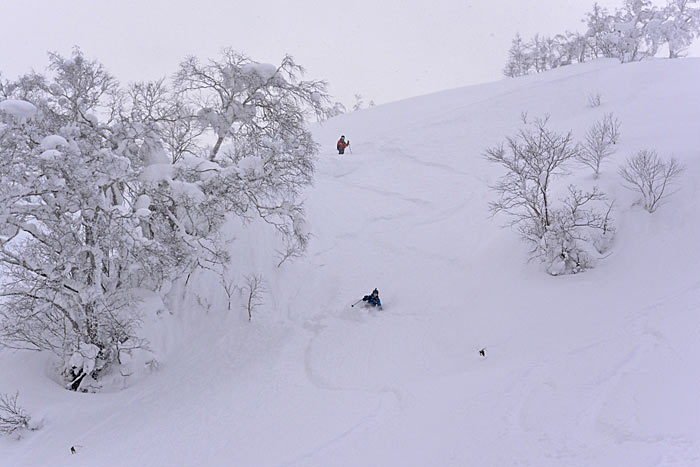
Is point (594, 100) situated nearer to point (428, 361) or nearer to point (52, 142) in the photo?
point (428, 361)

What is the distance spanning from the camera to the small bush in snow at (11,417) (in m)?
8.69

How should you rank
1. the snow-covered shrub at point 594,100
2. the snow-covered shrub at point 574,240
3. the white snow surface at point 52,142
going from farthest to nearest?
the snow-covered shrub at point 594,100 → the snow-covered shrub at point 574,240 → the white snow surface at point 52,142

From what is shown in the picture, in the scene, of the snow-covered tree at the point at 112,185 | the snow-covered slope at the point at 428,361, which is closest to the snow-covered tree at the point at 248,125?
the snow-covered tree at the point at 112,185

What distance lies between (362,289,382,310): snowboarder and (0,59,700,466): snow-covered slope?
307 mm

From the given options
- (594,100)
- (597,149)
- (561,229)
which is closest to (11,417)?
(561,229)

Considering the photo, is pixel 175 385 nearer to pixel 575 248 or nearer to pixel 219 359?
pixel 219 359

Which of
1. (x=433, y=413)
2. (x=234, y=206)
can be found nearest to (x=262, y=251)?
(x=234, y=206)

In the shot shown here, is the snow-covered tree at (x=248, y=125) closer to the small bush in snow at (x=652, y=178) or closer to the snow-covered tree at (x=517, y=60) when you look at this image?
the small bush in snow at (x=652, y=178)

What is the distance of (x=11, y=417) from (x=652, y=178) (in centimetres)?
1782

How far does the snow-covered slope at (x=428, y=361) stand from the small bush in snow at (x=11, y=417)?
240 millimetres

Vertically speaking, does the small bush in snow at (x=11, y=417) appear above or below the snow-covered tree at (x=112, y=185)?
below

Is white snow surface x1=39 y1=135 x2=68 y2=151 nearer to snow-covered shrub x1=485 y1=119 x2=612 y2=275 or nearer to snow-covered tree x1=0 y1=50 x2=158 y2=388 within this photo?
snow-covered tree x1=0 y1=50 x2=158 y2=388

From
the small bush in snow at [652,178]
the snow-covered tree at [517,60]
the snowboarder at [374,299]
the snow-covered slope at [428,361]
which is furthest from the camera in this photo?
the snow-covered tree at [517,60]

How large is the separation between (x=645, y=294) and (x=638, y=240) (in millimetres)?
2676
